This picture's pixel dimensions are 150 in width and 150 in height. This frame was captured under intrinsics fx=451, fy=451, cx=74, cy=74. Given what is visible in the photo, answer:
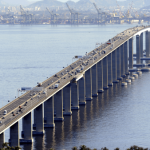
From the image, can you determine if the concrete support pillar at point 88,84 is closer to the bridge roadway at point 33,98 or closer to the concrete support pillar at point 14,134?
the bridge roadway at point 33,98

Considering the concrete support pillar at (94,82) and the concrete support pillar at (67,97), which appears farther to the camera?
the concrete support pillar at (94,82)

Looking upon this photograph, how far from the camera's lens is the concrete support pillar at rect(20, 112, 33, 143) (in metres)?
70.1

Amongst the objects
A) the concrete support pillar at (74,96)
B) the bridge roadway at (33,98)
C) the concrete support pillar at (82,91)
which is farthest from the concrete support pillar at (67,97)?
the concrete support pillar at (82,91)

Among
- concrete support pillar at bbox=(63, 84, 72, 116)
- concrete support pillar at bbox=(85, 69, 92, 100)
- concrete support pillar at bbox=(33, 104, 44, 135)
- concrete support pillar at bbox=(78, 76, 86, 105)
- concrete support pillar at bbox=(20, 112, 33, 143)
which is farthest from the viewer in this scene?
concrete support pillar at bbox=(85, 69, 92, 100)

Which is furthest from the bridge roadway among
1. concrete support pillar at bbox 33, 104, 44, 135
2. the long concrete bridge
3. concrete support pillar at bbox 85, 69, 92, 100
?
concrete support pillar at bbox 85, 69, 92, 100

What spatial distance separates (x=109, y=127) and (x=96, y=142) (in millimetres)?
9847

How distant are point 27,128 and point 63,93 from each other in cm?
2215

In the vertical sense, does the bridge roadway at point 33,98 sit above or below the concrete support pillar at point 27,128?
above

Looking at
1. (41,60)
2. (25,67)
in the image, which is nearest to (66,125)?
(25,67)

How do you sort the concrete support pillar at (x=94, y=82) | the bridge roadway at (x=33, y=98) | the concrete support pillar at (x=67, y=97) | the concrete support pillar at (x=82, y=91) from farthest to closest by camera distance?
the concrete support pillar at (x=94, y=82) → the concrete support pillar at (x=82, y=91) → the concrete support pillar at (x=67, y=97) → the bridge roadway at (x=33, y=98)

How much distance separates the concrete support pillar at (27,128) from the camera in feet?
230

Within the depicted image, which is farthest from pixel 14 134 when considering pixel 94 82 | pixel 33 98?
pixel 94 82

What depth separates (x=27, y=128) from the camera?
7050 cm

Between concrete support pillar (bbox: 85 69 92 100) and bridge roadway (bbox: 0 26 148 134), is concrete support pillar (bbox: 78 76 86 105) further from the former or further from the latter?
concrete support pillar (bbox: 85 69 92 100)
